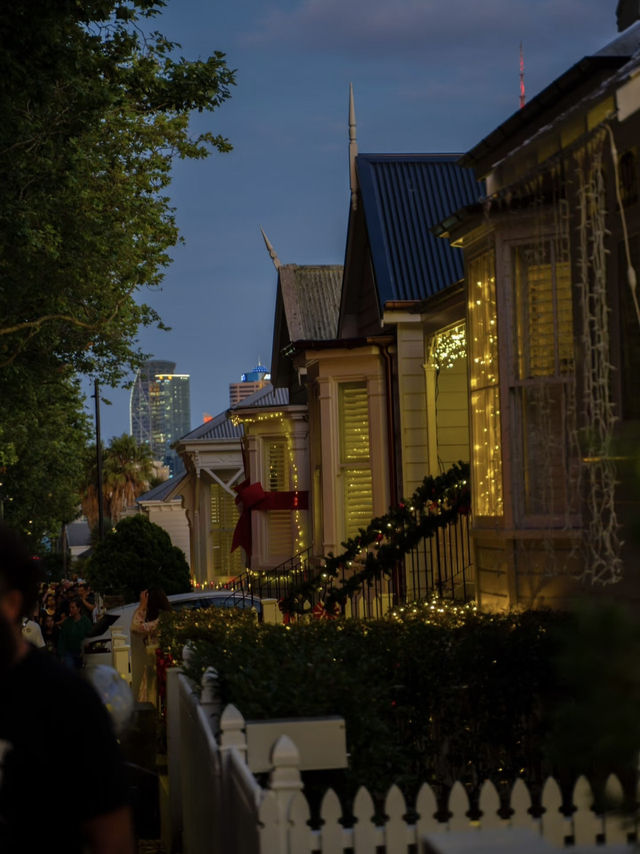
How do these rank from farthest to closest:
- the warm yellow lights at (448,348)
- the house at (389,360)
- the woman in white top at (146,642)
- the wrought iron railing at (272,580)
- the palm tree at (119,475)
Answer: the palm tree at (119,475) → the wrought iron railing at (272,580) → the house at (389,360) → the warm yellow lights at (448,348) → the woman in white top at (146,642)

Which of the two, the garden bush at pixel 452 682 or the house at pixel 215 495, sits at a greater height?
the house at pixel 215 495

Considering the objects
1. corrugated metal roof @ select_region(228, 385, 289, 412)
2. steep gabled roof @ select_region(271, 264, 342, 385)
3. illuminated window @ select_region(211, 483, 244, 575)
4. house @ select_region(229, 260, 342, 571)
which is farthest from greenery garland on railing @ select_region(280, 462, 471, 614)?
illuminated window @ select_region(211, 483, 244, 575)

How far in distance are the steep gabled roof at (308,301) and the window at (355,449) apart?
7.11 metres

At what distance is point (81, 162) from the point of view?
17703mm

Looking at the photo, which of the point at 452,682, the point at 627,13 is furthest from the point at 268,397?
the point at 452,682

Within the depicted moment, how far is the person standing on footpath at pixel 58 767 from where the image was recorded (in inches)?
143

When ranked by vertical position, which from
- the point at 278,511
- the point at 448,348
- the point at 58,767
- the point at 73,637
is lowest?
the point at 73,637

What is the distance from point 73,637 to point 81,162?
264 inches

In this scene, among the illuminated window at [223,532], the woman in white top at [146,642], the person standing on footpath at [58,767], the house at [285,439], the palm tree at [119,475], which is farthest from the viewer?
the palm tree at [119,475]

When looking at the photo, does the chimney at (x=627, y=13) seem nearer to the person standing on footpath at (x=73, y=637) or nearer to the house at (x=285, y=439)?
the person standing on footpath at (x=73, y=637)

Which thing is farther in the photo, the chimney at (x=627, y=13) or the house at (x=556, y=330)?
the chimney at (x=627, y=13)

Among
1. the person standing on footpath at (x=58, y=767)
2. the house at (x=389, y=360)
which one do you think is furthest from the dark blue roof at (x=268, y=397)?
the person standing on footpath at (x=58, y=767)

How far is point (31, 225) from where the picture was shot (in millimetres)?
18328

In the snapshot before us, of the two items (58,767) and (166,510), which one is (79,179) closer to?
(58,767)
